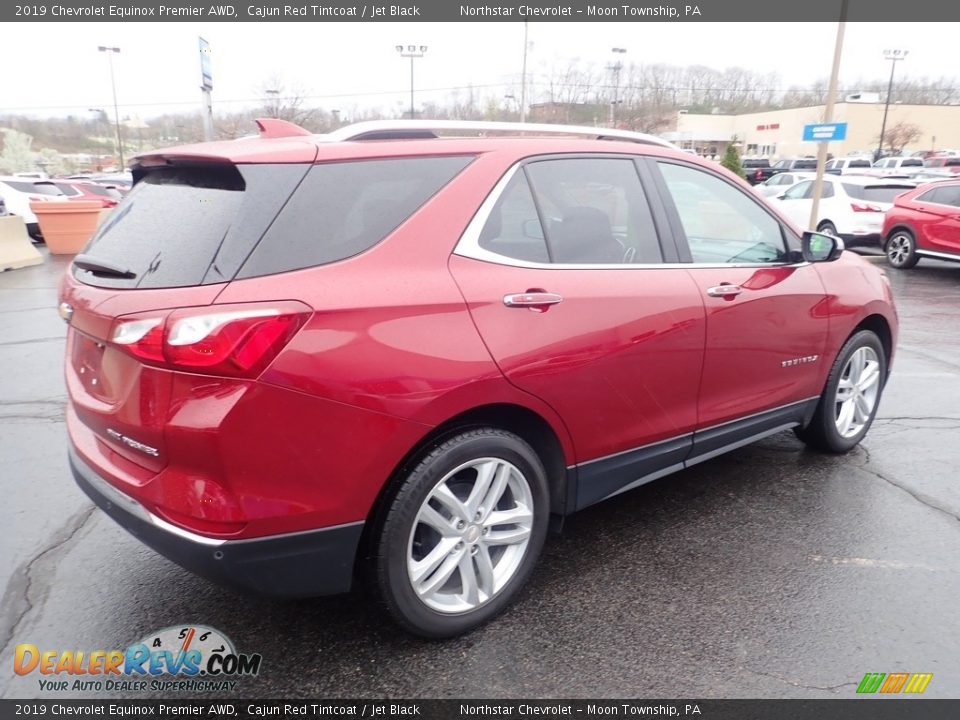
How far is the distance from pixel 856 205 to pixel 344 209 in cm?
1496

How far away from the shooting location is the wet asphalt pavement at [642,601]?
2.45 metres

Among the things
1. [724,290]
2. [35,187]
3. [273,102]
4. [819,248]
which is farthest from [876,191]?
[273,102]

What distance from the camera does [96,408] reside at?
7.88ft

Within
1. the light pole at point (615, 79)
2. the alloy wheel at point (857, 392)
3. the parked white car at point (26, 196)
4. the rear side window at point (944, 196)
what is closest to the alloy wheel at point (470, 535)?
the alloy wheel at point (857, 392)

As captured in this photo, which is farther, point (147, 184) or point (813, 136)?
point (813, 136)

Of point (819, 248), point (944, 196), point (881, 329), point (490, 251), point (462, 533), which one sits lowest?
point (462, 533)

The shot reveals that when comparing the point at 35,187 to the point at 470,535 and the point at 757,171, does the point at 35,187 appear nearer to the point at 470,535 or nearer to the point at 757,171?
the point at 470,535

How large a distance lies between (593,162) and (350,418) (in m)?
1.67

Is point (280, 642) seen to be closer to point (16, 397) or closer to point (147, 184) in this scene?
point (147, 184)

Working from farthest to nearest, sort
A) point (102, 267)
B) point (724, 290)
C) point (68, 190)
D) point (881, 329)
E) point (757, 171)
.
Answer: point (757, 171)
point (68, 190)
point (881, 329)
point (724, 290)
point (102, 267)

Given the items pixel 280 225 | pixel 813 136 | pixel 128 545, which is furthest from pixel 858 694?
pixel 813 136

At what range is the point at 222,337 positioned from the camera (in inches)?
79.8

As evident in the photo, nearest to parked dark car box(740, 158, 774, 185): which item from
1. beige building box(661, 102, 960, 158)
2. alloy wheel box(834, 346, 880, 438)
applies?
beige building box(661, 102, 960, 158)

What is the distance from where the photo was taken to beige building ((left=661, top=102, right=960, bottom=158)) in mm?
77500
